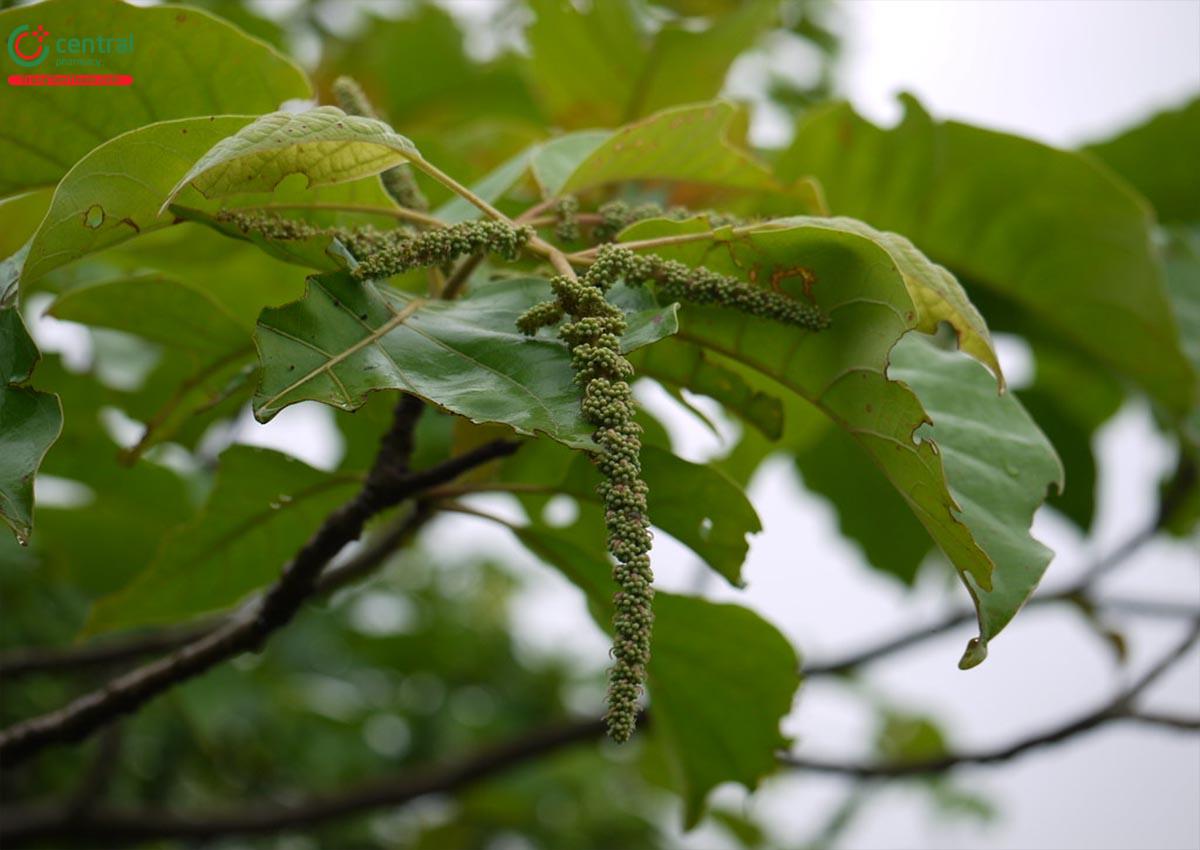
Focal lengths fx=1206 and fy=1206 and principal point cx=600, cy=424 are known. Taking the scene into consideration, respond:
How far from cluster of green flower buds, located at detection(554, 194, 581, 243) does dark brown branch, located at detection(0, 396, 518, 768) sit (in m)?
0.21

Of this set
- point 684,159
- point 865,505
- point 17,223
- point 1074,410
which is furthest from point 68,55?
point 1074,410

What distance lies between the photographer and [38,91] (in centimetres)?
113

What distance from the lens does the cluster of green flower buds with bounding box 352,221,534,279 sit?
91 cm

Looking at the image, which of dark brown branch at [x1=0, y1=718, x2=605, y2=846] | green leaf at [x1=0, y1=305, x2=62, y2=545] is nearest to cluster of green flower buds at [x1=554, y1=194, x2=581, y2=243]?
green leaf at [x1=0, y1=305, x2=62, y2=545]

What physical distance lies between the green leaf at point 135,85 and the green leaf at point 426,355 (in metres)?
0.31

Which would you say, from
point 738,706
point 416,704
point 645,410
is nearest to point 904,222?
point 645,410

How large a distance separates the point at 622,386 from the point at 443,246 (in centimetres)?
19

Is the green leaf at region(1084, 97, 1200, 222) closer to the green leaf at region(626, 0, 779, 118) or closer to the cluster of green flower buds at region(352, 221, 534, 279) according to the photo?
the green leaf at region(626, 0, 779, 118)

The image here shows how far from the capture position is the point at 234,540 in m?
1.38

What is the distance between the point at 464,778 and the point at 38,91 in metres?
1.41

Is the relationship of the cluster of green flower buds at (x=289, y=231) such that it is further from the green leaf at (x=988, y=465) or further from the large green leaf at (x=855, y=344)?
the green leaf at (x=988, y=465)

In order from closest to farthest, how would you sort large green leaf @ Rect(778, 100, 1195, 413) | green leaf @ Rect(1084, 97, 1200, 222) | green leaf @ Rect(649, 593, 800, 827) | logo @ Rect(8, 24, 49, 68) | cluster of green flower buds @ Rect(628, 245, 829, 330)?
cluster of green flower buds @ Rect(628, 245, 829, 330) < logo @ Rect(8, 24, 49, 68) < green leaf @ Rect(649, 593, 800, 827) < large green leaf @ Rect(778, 100, 1195, 413) < green leaf @ Rect(1084, 97, 1200, 222)

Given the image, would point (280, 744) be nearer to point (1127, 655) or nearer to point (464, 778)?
point (464, 778)

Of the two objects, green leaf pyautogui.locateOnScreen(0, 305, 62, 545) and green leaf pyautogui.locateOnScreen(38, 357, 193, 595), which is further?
green leaf pyautogui.locateOnScreen(38, 357, 193, 595)
